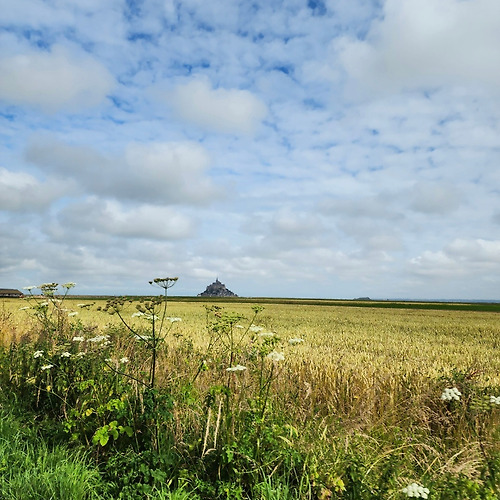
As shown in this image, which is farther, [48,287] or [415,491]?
[48,287]

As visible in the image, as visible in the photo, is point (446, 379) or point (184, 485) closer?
point (184, 485)

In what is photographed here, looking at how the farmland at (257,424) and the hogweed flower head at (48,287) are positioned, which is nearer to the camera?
the farmland at (257,424)

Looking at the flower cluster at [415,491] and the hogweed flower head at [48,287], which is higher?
the hogweed flower head at [48,287]

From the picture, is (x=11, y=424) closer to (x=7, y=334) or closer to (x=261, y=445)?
(x=261, y=445)

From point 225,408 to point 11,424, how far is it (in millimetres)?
3068

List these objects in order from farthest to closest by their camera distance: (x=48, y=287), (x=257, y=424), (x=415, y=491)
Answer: (x=48, y=287) < (x=257, y=424) < (x=415, y=491)

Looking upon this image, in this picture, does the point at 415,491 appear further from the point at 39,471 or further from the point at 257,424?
the point at 39,471

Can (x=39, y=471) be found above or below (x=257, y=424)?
below

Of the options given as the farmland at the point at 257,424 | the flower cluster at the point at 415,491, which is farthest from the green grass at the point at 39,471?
the flower cluster at the point at 415,491

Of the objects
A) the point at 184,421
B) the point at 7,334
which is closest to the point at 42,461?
the point at 184,421

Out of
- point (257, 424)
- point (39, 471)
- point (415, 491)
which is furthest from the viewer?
point (39, 471)

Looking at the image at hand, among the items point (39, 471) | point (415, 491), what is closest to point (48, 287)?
A: point (39, 471)

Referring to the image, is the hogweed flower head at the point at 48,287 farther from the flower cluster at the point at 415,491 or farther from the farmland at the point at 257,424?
the flower cluster at the point at 415,491

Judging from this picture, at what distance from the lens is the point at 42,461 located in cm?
462
